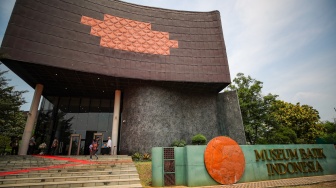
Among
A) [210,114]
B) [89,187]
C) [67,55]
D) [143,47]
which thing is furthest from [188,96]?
[89,187]

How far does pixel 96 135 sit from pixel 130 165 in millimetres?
11017

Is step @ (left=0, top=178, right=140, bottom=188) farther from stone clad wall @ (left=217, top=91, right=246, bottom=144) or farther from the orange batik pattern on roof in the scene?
stone clad wall @ (left=217, top=91, right=246, bottom=144)

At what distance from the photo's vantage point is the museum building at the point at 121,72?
16.4m

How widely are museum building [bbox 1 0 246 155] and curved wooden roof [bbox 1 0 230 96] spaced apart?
0.30ft

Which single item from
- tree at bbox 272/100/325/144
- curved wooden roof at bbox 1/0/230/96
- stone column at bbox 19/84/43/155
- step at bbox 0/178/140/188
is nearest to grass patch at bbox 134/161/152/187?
step at bbox 0/178/140/188

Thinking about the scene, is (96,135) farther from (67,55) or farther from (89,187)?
(89,187)

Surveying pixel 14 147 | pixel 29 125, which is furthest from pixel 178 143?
pixel 14 147

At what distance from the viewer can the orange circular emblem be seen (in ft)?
32.0

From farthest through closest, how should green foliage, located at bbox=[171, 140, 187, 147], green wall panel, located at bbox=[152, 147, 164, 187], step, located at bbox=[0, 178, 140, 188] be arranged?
1. green foliage, located at bbox=[171, 140, 187, 147]
2. green wall panel, located at bbox=[152, 147, 164, 187]
3. step, located at bbox=[0, 178, 140, 188]

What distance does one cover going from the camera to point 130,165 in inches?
455

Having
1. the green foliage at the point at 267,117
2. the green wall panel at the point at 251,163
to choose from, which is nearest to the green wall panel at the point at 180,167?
the green wall panel at the point at 251,163

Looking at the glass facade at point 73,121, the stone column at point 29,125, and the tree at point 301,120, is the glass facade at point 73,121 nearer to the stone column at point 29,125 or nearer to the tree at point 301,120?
the stone column at point 29,125

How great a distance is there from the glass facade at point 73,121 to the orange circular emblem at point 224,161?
14.9 metres

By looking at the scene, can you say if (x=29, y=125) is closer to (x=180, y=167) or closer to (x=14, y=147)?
(x=14, y=147)
